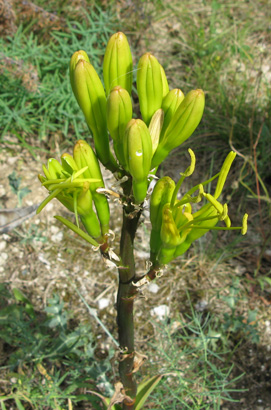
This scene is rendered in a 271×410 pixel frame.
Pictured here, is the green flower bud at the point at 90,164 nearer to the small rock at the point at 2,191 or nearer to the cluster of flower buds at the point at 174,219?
the cluster of flower buds at the point at 174,219

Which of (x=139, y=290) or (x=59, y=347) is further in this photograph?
(x=59, y=347)

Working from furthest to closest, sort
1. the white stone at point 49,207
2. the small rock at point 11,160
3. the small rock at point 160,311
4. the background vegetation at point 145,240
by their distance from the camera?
1. the small rock at point 11,160
2. the white stone at point 49,207
3. the small rock at point 160,311
4. the background vegetation at point 145,240

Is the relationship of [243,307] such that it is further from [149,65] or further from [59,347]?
[149,65]

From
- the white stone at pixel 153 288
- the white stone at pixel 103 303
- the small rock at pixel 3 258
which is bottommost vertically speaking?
the white stone at pixel 103 303

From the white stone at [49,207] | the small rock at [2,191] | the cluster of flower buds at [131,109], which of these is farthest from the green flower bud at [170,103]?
the small rock at [2,191]

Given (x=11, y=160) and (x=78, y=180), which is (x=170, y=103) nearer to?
(x=78, y=180)

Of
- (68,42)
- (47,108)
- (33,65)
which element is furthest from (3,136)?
(68,42)
